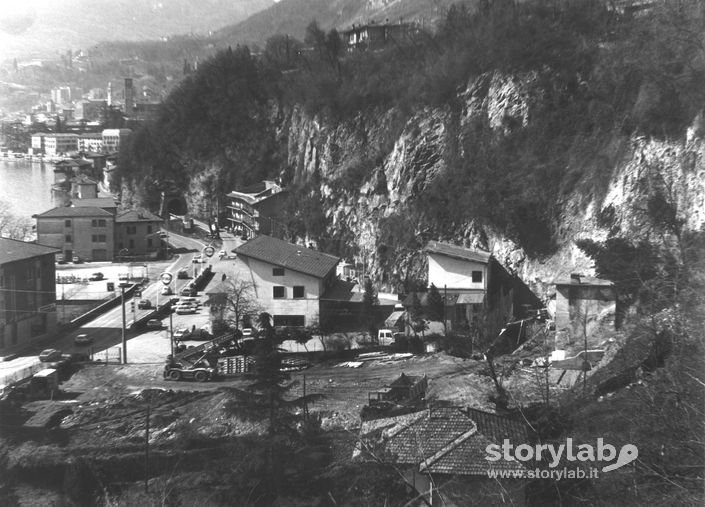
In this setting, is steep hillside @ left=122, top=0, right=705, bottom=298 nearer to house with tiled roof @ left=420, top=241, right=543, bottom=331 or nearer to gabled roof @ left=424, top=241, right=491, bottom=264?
house with tiled roof @ left=420, top=241, right=543, bottom=331

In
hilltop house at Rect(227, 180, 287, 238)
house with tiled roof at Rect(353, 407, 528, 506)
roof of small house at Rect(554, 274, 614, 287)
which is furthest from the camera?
hilltop house at Rect(227, 180, 287, 238)

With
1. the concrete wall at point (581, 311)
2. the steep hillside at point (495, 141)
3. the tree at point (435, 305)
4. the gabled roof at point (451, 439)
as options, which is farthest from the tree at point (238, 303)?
the steep hillside at point (495, 141)

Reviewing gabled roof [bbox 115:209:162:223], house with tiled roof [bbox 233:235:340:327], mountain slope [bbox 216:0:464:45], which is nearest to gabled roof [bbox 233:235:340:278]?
house with tiled roof [bbox 233:235:340:327]

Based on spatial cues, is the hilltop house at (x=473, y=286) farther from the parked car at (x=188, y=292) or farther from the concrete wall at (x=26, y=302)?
the concrete wall at (x=26, y=302)

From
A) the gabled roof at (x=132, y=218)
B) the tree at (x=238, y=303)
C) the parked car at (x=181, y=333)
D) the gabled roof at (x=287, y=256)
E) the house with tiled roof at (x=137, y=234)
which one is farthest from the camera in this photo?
the gabled roof at (x=132, y=218)

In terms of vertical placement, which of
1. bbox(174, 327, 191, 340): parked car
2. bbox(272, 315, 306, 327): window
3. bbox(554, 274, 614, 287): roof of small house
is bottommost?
bbox(174, 327, 191, 340): parked car

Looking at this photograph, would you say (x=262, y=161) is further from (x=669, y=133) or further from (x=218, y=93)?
(x=669, y=133)
